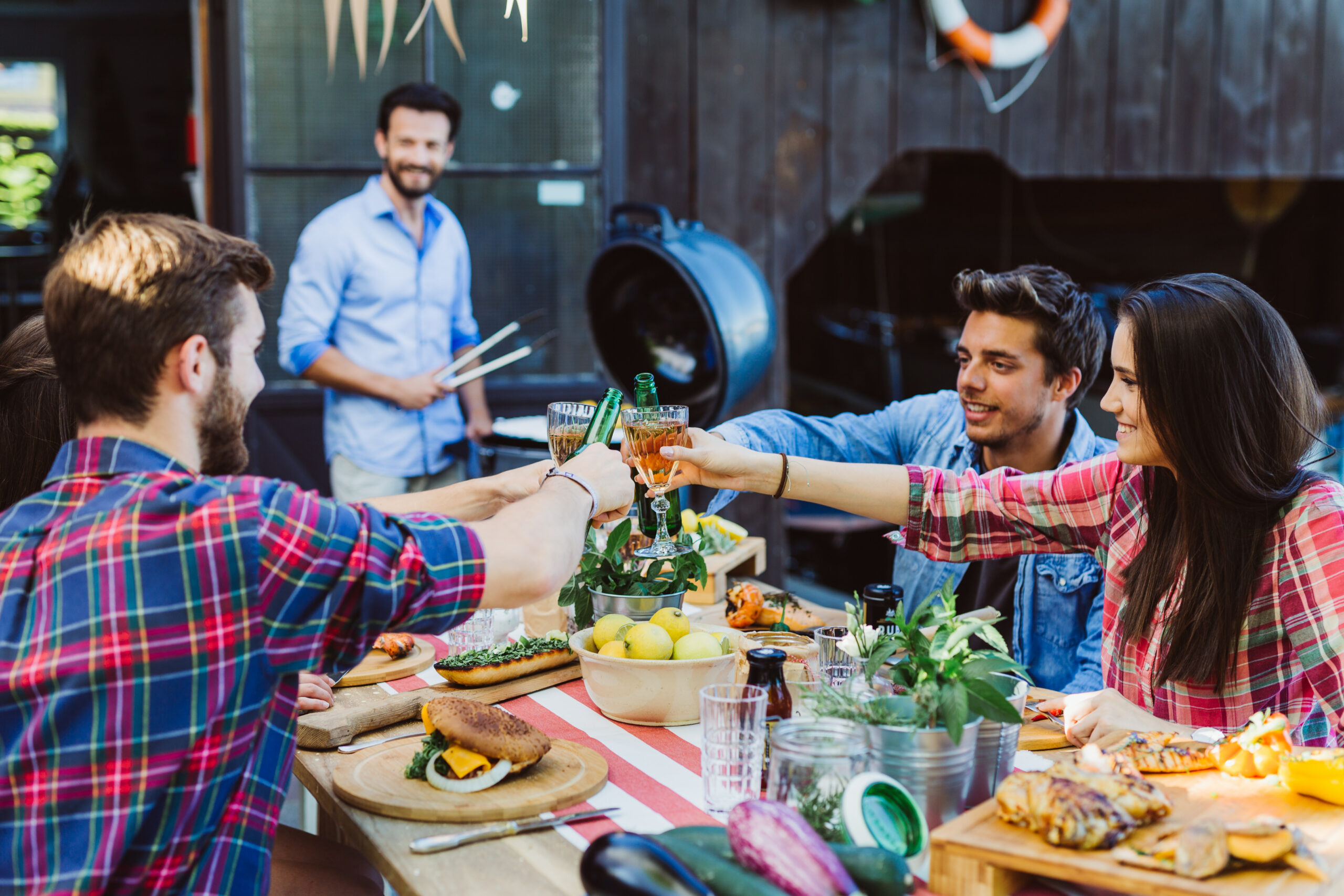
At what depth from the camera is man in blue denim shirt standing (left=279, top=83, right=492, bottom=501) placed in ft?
11.8

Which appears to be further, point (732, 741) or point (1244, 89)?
point (1244, 89)

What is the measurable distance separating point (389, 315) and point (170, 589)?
2.70 meters

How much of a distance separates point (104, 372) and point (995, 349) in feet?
6.24

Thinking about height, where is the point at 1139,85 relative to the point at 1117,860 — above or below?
above

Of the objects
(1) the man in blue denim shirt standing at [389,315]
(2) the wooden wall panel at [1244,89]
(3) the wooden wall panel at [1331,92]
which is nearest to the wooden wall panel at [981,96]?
(2) the wooden wall panel at [1244,89]

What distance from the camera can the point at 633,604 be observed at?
75.6 inches

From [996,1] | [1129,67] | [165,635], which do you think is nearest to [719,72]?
[996,1]

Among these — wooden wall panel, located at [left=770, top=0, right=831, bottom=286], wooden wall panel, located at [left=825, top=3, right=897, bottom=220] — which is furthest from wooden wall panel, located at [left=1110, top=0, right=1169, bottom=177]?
wooden wall panel, located at [left=770, top=0, right=831, bottom=286]

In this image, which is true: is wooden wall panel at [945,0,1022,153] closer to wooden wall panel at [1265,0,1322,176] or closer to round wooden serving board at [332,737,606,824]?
wooden wall panel at [1265,0,1322,176]

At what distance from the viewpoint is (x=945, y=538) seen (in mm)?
2143

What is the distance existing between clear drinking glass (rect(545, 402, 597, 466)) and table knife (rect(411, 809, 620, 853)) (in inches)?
25.4

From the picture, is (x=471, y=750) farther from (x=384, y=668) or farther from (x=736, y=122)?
(x=736, y=122)

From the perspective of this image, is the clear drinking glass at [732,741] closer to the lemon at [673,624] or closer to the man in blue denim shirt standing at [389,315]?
the lemon at [673,624]

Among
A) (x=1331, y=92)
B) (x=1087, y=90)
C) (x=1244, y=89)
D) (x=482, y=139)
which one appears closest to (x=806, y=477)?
(x=482, y=139)
